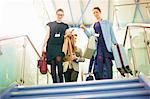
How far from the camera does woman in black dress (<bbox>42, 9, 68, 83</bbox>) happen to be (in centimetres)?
457

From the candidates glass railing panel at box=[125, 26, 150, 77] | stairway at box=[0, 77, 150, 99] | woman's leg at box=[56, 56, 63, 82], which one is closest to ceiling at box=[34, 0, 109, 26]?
woman's leg at box=[56, 56, 63, 82]

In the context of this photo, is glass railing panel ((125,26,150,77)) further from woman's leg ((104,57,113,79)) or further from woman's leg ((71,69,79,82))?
woman's leg ((71,69,79,82))

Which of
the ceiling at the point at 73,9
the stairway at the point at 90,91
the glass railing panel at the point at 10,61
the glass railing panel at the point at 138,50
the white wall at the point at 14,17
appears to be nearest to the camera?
the stairway at the point at 90,91

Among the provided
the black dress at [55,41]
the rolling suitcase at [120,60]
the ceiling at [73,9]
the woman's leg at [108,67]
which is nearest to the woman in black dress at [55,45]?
the black dress at [55,41]

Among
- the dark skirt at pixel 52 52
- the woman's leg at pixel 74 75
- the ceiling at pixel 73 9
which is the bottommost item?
the woman's leg at pixel 74 75

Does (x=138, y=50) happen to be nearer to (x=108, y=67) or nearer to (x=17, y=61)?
(x=108, y=67)

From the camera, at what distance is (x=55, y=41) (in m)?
4.66

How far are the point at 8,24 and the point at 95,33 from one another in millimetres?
1786

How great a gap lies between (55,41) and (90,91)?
4.90 ft

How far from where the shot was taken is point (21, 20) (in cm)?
661

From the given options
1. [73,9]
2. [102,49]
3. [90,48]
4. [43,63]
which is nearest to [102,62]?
[102,49]

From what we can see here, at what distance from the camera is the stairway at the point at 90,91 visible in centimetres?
324

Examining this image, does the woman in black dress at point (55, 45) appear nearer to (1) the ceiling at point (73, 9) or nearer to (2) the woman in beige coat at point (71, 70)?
(2) the woman in beige coat at point (71, 70)

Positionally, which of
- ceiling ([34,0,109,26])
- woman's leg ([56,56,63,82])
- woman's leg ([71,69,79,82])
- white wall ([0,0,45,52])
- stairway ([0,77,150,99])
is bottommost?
stairway ([0,77,150,99])
